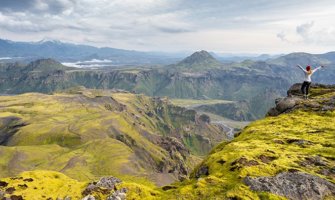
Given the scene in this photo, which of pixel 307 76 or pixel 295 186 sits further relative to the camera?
pixel 307 76

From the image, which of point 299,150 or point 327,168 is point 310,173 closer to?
point 327,168

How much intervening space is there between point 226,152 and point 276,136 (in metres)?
13.8

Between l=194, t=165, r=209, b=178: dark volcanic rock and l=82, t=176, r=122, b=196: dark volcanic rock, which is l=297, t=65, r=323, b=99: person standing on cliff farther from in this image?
l=82, t=176, r=122, b=196: dark volcanic rock

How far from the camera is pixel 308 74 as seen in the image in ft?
256

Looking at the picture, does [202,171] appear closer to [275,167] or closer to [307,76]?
[275,167]

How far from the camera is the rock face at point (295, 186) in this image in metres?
45.3

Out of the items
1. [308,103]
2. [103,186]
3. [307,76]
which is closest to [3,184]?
[103,186]

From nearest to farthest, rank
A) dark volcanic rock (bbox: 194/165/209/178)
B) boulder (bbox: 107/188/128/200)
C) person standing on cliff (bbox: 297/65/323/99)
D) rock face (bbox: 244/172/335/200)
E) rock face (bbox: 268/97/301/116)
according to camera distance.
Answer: rock face (bbox: 244/172/335/200), boulder (bbox: 107/188/128/200), dark volcanic rock (bbox: 194/165/209/178), person standing on cliff (bbox: 297/65/323/99), rock face (bbox: 268/97/301/116)

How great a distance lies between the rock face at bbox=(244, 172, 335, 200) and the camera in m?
45.3

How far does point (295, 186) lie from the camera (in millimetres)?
46469

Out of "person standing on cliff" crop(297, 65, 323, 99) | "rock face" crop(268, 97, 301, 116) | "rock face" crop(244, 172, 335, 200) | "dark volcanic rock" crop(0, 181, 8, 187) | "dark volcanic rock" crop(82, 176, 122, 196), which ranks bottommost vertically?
"dark volcanic rock" crop(0, 181, 8, 187)

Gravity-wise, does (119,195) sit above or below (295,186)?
below

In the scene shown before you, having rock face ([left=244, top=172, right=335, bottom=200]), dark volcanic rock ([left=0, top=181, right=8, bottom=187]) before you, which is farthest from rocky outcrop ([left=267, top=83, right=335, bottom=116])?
dark volcanic rock ([left=0, top=181, right=8, bottom=187])

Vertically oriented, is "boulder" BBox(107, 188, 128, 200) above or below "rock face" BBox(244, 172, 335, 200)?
below
